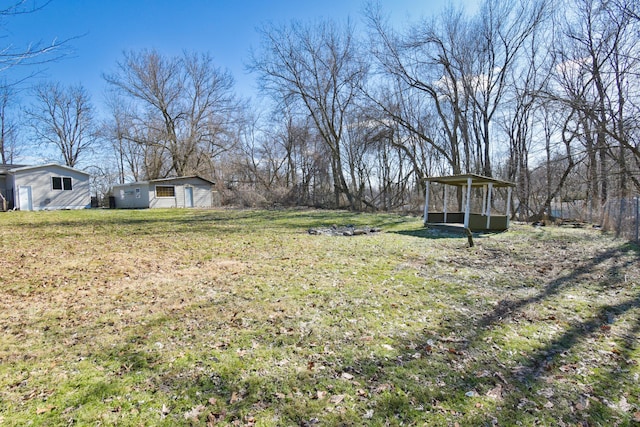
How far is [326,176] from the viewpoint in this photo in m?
27.3

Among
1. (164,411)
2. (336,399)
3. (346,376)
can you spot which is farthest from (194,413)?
(346,376)

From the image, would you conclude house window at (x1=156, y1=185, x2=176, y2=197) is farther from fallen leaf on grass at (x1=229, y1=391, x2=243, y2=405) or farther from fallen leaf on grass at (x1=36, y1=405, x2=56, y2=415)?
fallen leaf on grass at (x1=229, y1=391, x2=243, y2=405)

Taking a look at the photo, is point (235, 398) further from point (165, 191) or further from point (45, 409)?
point (165, 191)

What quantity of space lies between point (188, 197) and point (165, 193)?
68.4 inches

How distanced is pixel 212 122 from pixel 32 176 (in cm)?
1322

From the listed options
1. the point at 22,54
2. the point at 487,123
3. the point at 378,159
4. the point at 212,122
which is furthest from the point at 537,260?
the point at 212,122

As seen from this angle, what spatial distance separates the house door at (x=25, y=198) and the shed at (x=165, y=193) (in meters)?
5.74

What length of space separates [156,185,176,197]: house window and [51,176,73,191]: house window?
206 inches

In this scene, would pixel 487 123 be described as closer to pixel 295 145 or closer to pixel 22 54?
pixel 295 145

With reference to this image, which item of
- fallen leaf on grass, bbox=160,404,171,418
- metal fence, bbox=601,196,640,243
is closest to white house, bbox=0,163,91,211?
fallen leaf on grass, bbox=160,404,171,418

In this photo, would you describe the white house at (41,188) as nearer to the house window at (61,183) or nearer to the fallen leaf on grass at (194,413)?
the house window at (61,183)

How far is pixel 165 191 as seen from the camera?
2406 centimetres

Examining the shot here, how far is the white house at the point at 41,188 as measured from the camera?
19156 millimetres

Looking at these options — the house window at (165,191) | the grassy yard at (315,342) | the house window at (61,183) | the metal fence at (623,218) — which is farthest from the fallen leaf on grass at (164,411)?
the house window at (61,183)
